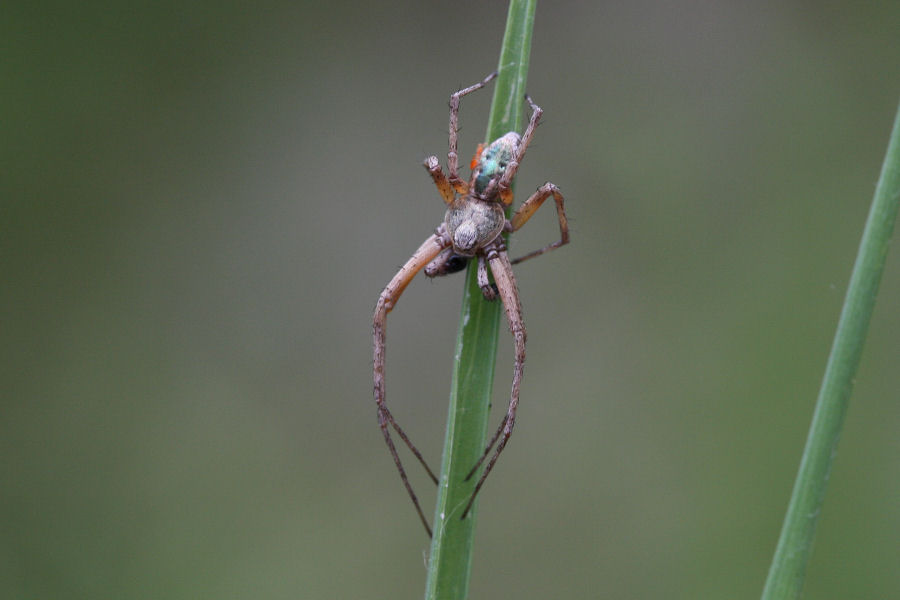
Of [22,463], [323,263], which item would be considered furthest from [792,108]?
[22,463]

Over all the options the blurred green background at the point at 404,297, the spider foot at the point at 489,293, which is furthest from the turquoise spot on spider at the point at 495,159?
the blurred green background at the point at 404,297

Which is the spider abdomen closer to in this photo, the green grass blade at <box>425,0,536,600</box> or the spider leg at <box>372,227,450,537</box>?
the spider leg at <box>372,227,450,537</box>

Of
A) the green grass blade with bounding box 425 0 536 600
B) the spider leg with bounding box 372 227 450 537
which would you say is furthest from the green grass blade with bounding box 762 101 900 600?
the spider leg with bounding box 372 227 450 537

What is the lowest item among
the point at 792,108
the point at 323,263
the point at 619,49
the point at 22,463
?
the point at 22,463

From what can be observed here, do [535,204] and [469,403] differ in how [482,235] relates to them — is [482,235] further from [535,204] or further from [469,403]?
[469,403]

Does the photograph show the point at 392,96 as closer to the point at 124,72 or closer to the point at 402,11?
the point at 402,11

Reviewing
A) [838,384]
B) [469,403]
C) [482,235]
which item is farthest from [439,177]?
[838,384]
